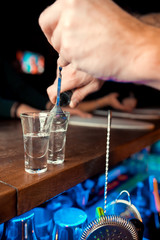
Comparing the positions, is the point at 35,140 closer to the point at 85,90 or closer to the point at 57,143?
the point at 57,143

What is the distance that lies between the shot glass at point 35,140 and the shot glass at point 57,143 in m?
0.08

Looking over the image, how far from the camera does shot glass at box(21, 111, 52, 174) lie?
68cm

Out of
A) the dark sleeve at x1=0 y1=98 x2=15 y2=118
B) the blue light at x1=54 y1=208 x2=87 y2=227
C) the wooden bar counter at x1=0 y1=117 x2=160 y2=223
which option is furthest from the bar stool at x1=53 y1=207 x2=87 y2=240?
the dark sleeve at x1=0 y1=98 x2=15 y2=118

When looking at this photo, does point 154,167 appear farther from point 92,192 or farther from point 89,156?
point 89,156

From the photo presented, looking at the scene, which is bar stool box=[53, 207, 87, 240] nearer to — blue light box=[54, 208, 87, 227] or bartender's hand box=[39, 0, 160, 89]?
blue light box=[54, 208, 87, 227]

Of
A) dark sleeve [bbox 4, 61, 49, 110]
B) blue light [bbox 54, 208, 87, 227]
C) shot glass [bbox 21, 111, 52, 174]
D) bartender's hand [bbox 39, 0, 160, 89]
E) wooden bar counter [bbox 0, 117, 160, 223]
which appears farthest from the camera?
dark sleeve [bbox 4, 61, 49, 110]

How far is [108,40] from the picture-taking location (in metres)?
0.44

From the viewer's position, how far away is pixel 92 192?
1144 mm

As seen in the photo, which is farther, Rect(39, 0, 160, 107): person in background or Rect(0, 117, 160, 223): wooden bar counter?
Rect(0, 117, 160, 223): wooden bar counter

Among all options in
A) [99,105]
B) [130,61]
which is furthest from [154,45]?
[99,105]

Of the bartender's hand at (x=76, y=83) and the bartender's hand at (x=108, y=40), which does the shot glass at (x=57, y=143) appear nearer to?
the bartender's hand at (x=76, y=83)

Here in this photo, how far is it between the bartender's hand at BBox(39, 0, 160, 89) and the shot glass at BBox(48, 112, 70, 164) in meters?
0.34

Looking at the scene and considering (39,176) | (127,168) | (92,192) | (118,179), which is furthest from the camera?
(127,168)

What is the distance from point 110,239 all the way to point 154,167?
1.23 m
